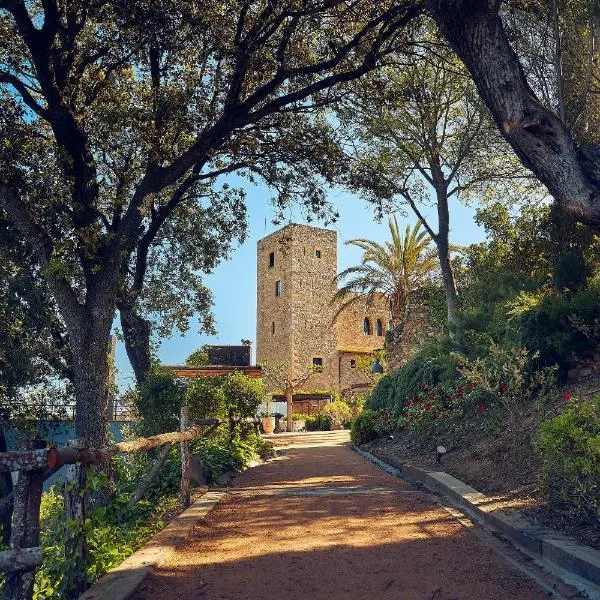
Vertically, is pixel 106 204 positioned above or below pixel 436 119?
below

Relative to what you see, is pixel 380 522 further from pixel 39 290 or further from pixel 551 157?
pixel 39 290

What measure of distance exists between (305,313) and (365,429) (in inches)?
1001

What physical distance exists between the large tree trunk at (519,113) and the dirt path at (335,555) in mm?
3453

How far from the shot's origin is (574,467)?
185 inches

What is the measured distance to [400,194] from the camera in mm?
17266

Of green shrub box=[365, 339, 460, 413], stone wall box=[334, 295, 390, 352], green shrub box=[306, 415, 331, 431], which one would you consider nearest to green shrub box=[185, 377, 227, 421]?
green shrub box=[365, 339, 460, 413]

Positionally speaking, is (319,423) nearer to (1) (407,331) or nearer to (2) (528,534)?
(1) (407,331)

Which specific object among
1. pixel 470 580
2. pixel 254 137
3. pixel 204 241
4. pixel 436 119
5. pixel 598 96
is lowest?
pixel 470 580

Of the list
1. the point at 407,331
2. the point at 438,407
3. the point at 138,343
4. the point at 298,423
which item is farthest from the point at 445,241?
the point at 298,423

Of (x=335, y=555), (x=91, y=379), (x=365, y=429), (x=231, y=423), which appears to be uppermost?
(x=91, y=379)

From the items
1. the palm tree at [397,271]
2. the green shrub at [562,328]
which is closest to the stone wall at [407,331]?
the palm tree at [397,271]

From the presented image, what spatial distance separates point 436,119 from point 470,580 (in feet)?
47.4

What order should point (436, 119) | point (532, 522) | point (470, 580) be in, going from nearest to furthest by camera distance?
point (470, 580) → point (532, 522) → point (436, 119)

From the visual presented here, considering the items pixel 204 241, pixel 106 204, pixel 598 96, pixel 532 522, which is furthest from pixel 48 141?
pixel 598 96
